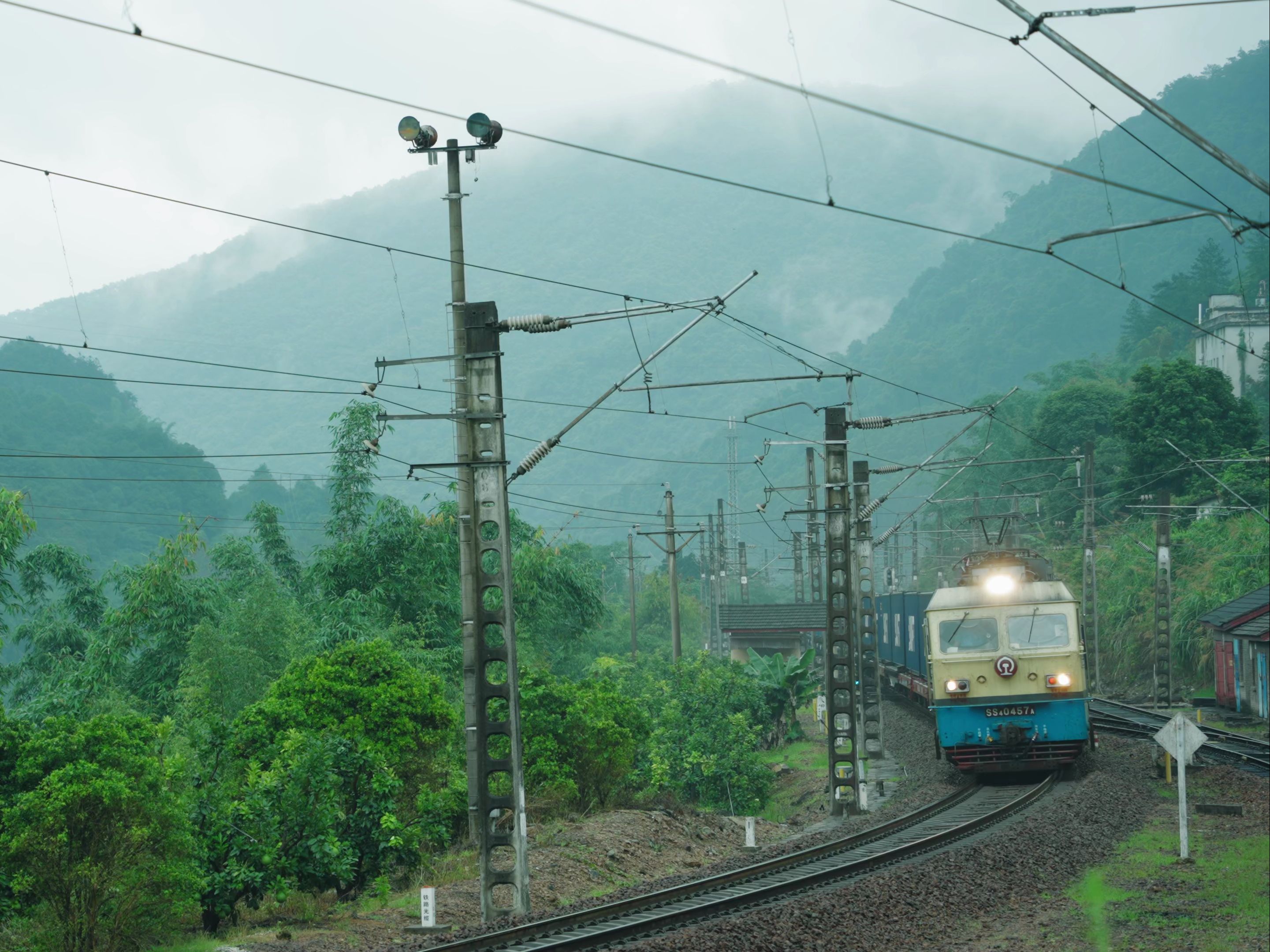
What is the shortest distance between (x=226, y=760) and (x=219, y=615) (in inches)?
904

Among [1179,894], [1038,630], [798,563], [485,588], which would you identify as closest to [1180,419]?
[798,563]

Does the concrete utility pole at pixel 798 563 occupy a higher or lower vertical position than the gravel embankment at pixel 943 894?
higher

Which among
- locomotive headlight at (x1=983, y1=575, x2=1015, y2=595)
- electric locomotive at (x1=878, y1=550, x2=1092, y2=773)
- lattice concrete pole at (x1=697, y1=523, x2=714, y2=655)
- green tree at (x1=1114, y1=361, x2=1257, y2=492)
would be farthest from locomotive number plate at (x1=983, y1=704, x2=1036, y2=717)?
lattice concrete pole at (x1=697, y1=523, x2=714, y2=655)

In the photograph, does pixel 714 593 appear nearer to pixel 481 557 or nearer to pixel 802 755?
pixel 802 755

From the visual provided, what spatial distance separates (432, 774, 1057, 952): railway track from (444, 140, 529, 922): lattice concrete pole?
160 cm

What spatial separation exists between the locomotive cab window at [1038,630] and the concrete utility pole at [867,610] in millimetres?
6743

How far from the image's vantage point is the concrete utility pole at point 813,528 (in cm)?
3603

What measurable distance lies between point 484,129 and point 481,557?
5362 millimetres

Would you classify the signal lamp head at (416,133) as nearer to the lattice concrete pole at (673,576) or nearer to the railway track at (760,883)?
the railway track at (760,883)

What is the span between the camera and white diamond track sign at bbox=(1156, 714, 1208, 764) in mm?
18344

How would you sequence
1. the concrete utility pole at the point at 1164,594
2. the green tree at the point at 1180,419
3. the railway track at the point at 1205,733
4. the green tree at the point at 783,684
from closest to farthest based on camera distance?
the railway track at the point at 1205,733
the concrete utility pole at the point at 1164,594
the green tree at the point at 783,684
the green tree at the point at 1180,419

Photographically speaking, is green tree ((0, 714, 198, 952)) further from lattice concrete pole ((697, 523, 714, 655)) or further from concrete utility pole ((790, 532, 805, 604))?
lattice concrete pole ((697, 523, 714, 655))

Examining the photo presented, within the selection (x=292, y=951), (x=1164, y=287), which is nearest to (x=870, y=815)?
(x=292, y=951)

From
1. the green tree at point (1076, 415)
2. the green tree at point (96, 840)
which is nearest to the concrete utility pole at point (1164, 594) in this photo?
the green tree at point (96, 840)
